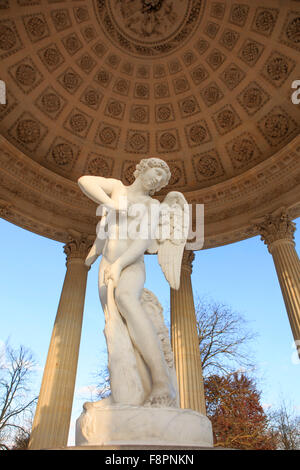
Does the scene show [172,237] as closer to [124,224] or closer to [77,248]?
[124,224]

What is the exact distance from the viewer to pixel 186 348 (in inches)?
596

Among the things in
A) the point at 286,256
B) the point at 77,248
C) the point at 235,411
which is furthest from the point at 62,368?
the point at 235,411

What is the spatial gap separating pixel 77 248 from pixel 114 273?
44.5 ft

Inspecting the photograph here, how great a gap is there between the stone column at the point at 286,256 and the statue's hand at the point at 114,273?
1110 centimetres

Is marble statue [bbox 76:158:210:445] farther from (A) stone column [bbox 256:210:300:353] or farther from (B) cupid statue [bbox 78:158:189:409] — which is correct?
(A) stone column [bbox 256:210:300:353]

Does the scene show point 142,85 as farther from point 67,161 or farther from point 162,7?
point 67,161

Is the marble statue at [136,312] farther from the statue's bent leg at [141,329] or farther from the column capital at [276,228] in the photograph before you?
the column capital at [276,228]

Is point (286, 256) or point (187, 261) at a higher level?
point (187, 261)

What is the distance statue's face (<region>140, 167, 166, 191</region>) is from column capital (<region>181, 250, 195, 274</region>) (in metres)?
12.4

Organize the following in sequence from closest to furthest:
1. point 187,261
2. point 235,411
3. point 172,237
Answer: point 172,237
point 187,261
point 235,411

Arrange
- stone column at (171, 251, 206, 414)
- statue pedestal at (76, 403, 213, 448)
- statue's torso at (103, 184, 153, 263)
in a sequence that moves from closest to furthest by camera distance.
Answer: statue pedestal at (76, 403, 213, 448)
statue's torso at (103, 184, 153, 263)
stone column at (171, 251, 206, 414)

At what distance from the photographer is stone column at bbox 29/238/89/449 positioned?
12508 millimetres

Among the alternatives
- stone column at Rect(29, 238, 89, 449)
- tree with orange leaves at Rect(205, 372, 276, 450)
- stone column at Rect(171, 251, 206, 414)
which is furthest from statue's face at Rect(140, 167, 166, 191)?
tree with orange leaves at Rect(205, 372, 276, 450)

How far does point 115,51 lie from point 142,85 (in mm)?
2997
